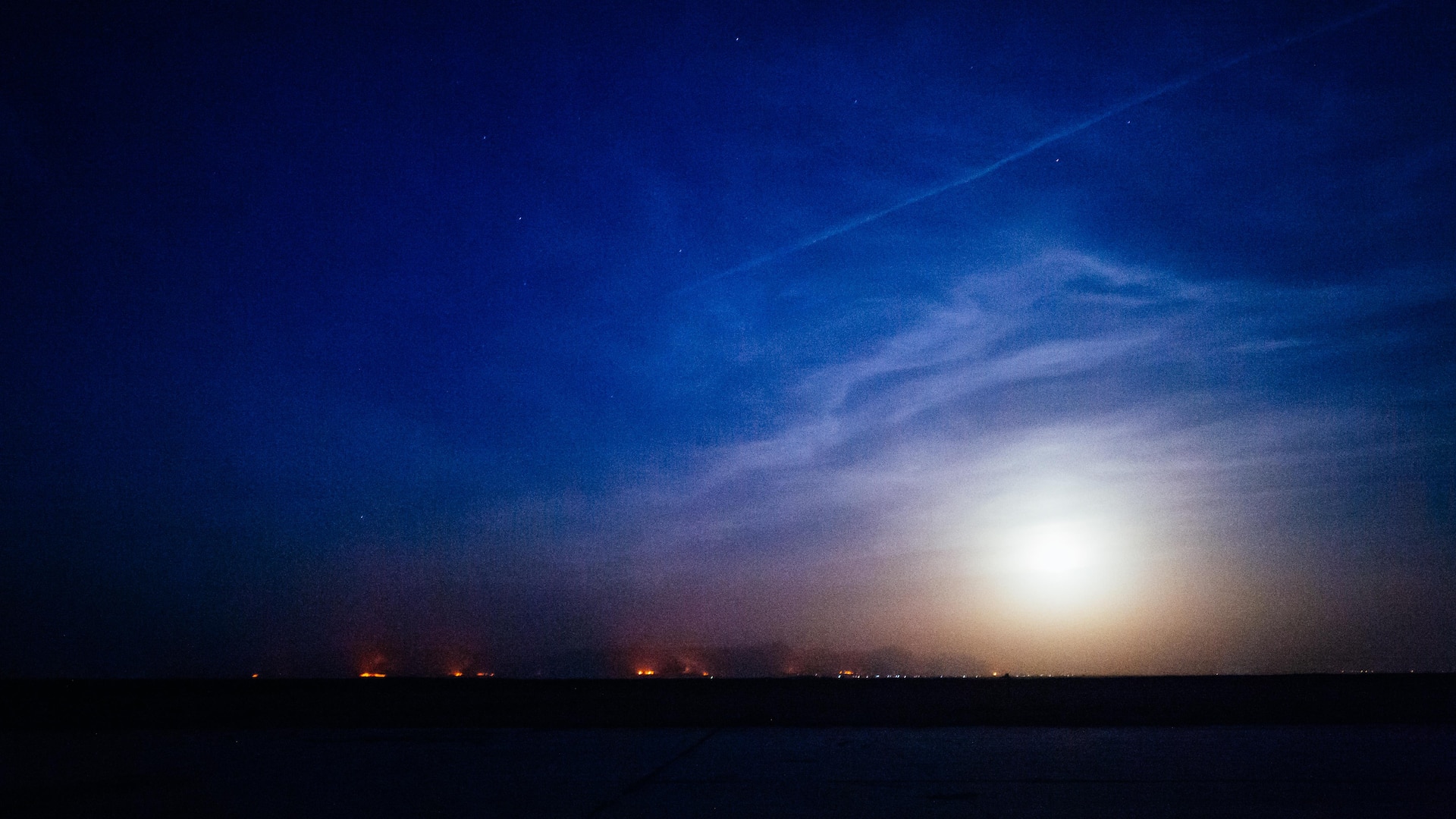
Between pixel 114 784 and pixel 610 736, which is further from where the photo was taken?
pixel 610 736

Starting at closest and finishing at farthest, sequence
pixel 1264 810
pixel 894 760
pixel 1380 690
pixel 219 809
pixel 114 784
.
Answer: pixel 1264 810
pixel 219 809
pixel 114 784
pixel 894 760
pixel 1380 690

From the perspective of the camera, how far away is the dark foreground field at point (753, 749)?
510 cm

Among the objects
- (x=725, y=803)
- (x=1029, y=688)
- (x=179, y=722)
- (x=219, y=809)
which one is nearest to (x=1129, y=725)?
(x=1029, y=688)

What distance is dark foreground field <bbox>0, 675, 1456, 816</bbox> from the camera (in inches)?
201

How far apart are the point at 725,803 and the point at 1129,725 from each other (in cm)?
899

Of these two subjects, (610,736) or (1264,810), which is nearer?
(1264,810)

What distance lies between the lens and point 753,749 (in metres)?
8.66

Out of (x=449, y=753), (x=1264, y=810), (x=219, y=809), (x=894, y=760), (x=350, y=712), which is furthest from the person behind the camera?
(x=350, y=712)

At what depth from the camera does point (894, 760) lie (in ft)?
24.0

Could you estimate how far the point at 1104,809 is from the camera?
15.7 ft

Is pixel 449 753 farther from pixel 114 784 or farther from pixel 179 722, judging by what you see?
pixel 179 722

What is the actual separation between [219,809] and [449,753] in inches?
143

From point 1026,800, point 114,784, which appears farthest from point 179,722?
point 1026,800

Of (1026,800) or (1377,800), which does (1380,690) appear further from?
(1026,800)
